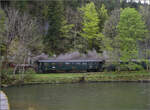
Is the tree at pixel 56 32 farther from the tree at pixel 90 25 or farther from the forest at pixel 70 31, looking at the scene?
the tree at pixel 90 25

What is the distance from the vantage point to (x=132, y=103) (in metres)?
20.0

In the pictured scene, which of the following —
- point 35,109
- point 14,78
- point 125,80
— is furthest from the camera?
point 125,80

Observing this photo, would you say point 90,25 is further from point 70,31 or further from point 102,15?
point 102,15

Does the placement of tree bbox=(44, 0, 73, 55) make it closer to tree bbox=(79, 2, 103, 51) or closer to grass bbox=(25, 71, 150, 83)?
tree bbox=(79, 2, 103, 51)

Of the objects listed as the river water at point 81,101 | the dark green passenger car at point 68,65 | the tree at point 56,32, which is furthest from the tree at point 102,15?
the river water at point 81,101

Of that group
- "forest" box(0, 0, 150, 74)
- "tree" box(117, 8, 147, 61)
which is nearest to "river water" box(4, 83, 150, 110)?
"forest" box(0, 0, 150, 74)

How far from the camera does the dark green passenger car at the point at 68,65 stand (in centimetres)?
4116

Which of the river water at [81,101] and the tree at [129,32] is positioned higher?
the tree at [129,32]

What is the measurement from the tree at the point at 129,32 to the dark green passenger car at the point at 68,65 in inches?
213

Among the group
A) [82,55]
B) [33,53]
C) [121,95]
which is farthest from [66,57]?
[121,95]

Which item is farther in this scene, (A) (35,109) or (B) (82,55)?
(B) (82,55)

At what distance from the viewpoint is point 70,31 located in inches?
1961

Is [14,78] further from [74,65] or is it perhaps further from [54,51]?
[54,51]

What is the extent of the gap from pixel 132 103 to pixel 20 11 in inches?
1420
